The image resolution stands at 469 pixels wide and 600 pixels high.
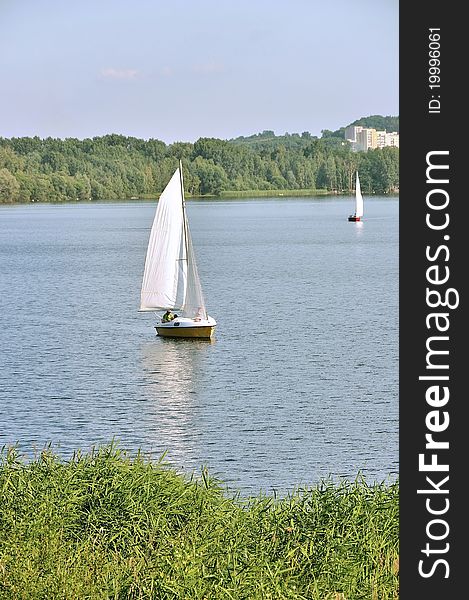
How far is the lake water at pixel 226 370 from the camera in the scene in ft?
66.6

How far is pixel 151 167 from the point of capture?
6393 inches

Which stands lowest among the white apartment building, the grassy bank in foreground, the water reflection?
the water reflection

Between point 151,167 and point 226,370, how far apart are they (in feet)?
445

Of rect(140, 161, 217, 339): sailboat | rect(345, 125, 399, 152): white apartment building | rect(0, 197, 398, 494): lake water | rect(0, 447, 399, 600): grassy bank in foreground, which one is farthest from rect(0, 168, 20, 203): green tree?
rect(0, 447, 399, 600): grassy bank in foreground

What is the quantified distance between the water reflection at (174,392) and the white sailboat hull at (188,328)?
232 millimetres

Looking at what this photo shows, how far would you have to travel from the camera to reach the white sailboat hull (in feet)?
110

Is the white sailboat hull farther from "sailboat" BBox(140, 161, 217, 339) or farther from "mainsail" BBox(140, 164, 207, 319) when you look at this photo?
"mainsail" BBox(140, 164, 207, 319)

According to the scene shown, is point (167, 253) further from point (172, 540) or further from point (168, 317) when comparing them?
point (172, 540)

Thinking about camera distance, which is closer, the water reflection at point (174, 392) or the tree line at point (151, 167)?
the water reflection at point (174, 392)

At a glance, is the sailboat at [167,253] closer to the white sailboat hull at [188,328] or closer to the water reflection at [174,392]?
the white sailboat hull at [188,328]

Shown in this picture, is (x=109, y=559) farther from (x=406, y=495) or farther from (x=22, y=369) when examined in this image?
(x=22, y=369)

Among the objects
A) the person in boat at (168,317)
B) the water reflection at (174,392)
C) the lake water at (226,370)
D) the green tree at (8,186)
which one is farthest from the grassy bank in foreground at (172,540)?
the green tree at (8,186)

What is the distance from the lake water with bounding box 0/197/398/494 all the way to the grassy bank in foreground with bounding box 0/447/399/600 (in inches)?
274

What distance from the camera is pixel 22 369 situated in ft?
96.7
